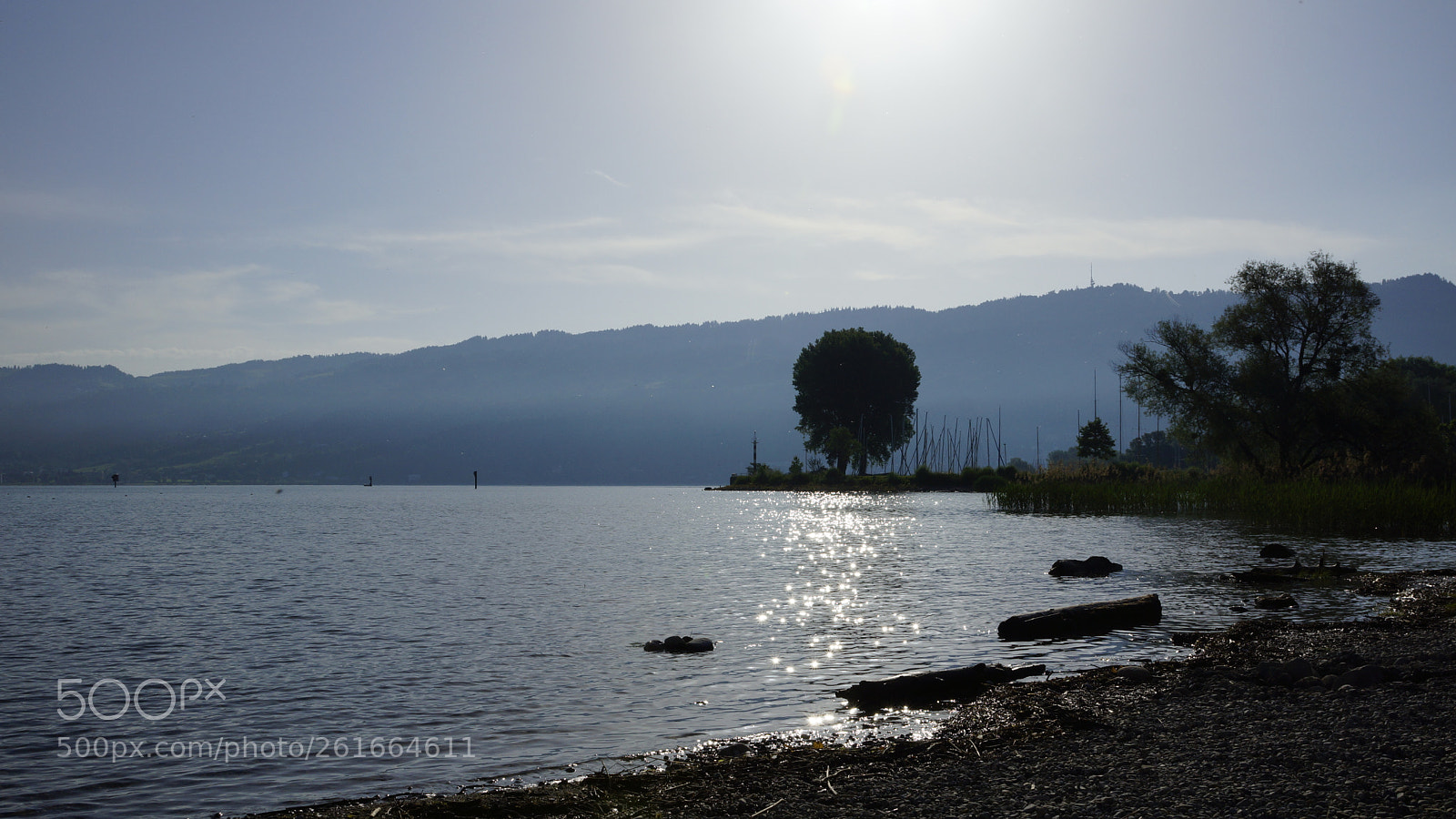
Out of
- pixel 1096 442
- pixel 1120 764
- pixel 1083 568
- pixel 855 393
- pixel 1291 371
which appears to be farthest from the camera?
pixel 855 393

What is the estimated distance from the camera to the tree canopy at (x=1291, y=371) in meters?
59.1

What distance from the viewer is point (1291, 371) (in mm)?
61250

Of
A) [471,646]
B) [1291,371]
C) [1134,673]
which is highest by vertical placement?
[1291,371]

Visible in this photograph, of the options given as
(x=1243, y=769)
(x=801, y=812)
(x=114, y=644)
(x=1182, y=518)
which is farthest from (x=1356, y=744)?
(x=1182, y=518)

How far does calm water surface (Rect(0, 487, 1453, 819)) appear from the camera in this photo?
10508 mm

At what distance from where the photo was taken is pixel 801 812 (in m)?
7.86

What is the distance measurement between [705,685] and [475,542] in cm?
3552

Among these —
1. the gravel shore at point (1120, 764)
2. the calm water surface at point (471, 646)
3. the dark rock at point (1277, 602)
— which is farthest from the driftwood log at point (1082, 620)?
the gravel shore at point (1120, 764)

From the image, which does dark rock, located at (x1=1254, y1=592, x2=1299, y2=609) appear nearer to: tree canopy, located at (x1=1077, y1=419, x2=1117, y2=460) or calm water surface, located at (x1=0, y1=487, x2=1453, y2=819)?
calm water surface, located at (x1=0, y1=487, x2=1453, y2=819)

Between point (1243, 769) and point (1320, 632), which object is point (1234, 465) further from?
point (1243, 769)

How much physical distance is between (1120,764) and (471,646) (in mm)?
12519

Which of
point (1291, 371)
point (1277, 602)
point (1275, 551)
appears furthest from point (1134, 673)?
point (1291, 371)

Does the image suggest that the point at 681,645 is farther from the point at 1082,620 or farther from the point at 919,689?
the point at 1082,620

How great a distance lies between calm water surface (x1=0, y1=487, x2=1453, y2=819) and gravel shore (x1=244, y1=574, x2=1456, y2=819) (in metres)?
1.20
